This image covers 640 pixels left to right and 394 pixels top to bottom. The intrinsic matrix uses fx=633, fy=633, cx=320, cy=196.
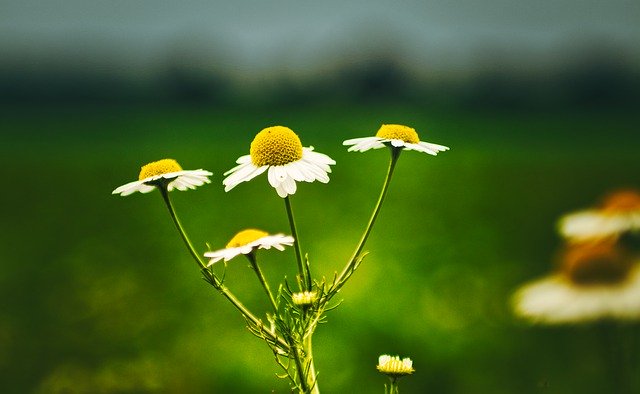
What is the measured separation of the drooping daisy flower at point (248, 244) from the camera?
0.78m

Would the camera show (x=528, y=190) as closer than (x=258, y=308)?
No

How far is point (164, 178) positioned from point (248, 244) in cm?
17

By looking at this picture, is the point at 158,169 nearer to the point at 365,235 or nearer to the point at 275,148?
the point at 275,148

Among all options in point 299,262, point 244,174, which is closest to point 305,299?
point 299,262

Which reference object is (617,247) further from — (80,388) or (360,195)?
(360,195)

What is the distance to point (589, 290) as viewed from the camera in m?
1.21

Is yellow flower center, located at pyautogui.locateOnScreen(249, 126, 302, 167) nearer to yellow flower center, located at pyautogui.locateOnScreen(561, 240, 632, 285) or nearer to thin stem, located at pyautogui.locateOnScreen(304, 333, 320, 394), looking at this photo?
thin stem, located at pyautogui.locateOnScreen(304, 333, 320, 394)

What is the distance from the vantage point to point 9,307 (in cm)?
406

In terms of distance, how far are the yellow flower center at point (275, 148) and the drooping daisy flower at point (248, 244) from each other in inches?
4.3

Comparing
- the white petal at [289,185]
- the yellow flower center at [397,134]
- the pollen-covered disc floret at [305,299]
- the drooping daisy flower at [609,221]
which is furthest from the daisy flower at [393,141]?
the drooping daisy flower at [609,221]

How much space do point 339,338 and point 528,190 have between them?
528 centimetres

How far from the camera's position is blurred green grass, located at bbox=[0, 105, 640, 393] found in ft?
10.4

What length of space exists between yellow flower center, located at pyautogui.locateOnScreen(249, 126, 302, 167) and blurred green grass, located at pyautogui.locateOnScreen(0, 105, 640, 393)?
20.4 inches

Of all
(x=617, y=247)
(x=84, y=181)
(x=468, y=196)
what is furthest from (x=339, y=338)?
(x=84, y=181)
